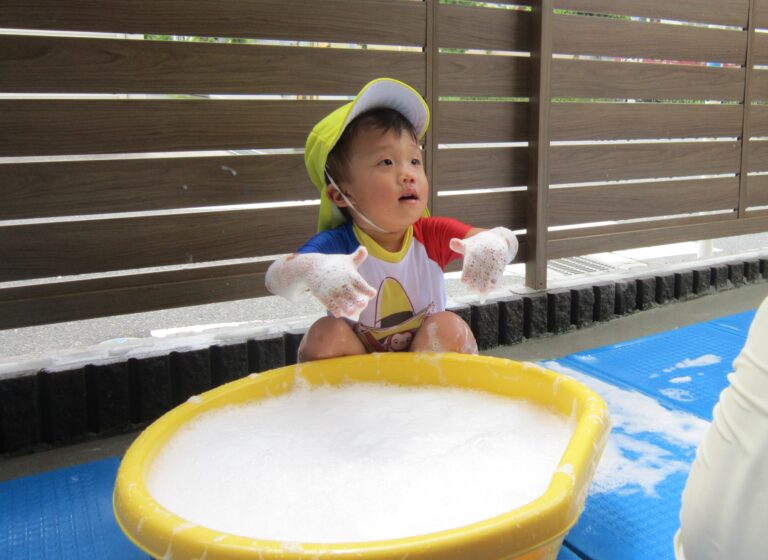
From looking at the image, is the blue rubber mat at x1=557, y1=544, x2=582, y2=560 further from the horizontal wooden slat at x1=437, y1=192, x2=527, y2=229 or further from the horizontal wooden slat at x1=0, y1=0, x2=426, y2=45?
the horizontal wooden slat at x1=0, y1=0, x2=426, y2=45

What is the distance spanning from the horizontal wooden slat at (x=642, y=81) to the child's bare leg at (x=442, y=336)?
1.87 meters

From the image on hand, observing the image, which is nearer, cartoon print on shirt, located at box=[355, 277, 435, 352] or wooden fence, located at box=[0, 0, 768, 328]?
cartoon print on shirt, located at box=[355, 277, 435, 352]

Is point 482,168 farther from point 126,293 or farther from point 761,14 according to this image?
point 761,14

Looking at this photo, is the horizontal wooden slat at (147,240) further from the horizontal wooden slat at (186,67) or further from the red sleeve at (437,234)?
the red sleeve at (437,234)

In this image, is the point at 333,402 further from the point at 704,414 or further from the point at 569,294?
the point at 569,294

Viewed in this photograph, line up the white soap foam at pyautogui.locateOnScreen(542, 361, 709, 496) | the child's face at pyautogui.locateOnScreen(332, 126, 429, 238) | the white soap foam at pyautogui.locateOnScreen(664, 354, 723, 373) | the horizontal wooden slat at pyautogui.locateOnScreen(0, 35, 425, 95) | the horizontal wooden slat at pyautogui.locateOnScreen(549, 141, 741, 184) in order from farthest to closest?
the horizontal wooden slat at pyautogui.locateOnScreen(549, 141, 741, 184), the white soap foam at pyautogui.locateOnScreen(664, 354, 723, 373), the horizontal wooden slat at pyautogui.locateOnScreen(0, 35, 425, 95), the child's face at pyautogui.locateOnScreen(332, 126, 429, 238), the white soap foam at pyautogui.locateOnScreen(542, 361, 709, 496)

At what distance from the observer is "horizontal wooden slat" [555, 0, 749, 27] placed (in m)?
3.50

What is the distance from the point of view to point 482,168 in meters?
3.29

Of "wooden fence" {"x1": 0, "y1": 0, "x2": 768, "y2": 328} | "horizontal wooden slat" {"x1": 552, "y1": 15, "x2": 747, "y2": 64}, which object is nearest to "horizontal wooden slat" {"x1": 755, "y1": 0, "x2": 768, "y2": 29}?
"horizontal wooden slat" {"x1": 552, "y1": 15, "x2": 747, "y2": 64}

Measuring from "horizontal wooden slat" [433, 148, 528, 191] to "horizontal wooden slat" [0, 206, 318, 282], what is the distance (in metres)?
0.70

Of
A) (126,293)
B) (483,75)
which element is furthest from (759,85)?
(126,293)

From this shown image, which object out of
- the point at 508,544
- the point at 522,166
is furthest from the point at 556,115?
the point at 508,544

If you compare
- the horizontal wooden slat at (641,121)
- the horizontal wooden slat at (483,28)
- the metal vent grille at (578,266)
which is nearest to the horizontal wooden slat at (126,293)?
the horizontal wooden slat at (483,28)

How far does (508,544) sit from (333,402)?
83 cm
